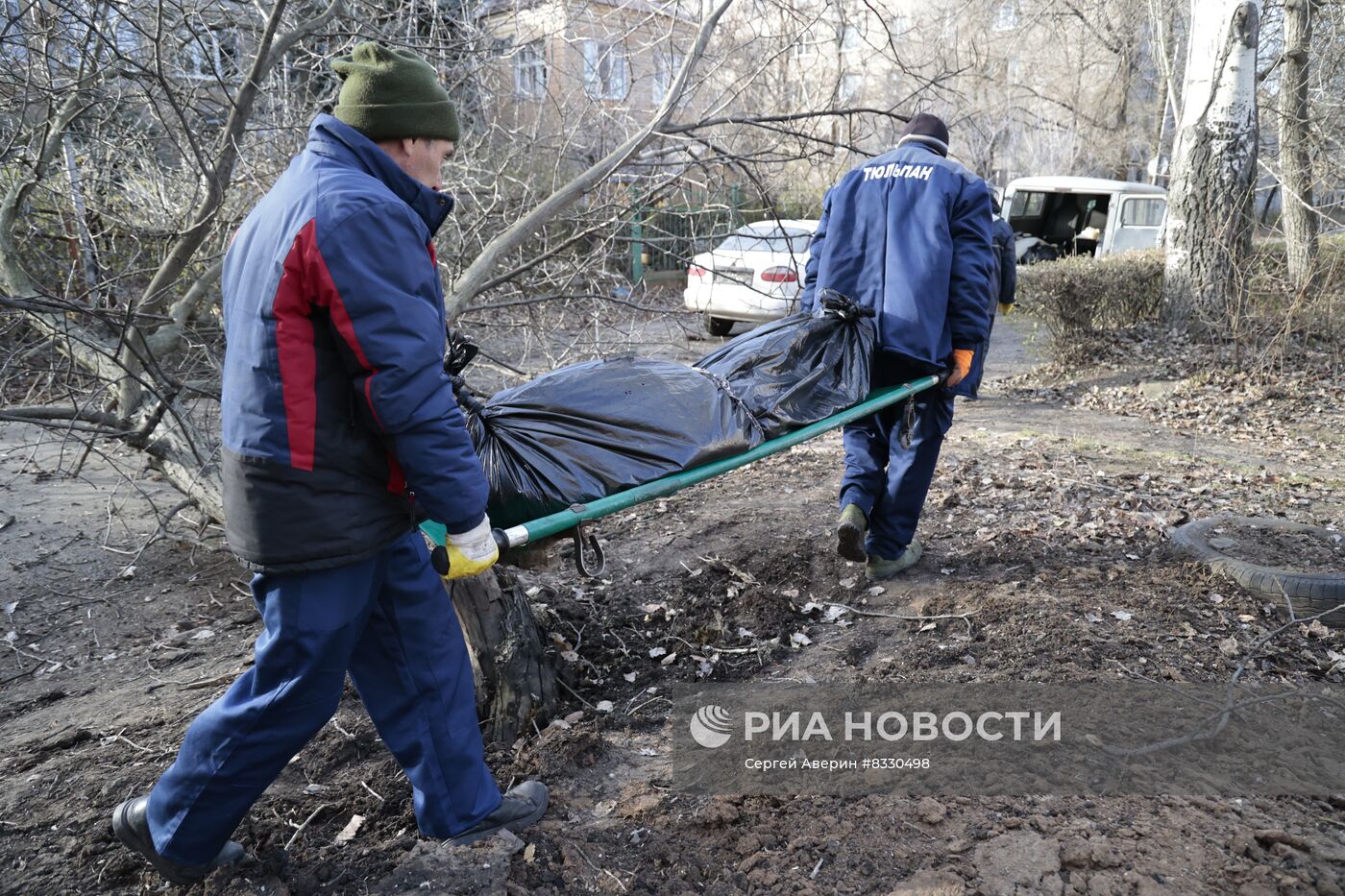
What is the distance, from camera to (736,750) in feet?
8.86

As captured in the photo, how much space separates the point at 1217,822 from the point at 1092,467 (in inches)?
132

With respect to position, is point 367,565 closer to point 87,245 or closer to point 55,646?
point 55,646

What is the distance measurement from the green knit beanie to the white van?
40.1 ft

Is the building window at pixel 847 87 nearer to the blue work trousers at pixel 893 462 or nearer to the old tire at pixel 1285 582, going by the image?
the blue work trousers at pixel 893 462

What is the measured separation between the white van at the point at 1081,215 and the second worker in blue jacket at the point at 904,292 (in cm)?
1010

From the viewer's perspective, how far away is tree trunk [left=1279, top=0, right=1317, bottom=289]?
8672 mm

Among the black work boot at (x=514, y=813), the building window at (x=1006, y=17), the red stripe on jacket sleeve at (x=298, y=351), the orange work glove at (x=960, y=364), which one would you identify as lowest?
the black work boot at (x=514, y=813)

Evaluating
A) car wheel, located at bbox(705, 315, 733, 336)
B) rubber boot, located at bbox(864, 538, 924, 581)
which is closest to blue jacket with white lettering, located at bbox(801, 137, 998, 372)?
rubber boot, located at bbox(864, 538, 924, 581)

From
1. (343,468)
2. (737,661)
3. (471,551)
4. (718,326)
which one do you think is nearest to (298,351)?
(343,468)

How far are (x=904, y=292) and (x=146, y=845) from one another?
293 centimetres

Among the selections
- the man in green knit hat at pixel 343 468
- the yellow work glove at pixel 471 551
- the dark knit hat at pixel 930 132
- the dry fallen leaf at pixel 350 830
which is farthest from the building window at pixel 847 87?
the dry fallen leaf at pixel 350 830

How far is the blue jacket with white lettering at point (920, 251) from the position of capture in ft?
11.8

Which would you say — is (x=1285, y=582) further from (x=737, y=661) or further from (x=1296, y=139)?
(x=1296, y=139)

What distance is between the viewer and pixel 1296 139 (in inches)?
357
